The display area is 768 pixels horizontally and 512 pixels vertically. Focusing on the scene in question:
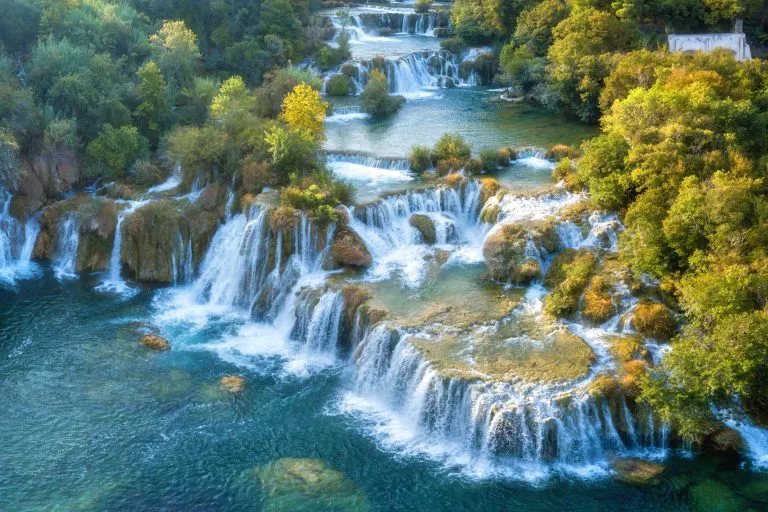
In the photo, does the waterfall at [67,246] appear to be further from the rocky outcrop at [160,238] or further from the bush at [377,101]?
the bush at [377,101]

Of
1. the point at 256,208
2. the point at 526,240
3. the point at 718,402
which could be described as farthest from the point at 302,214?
the point at 718,402

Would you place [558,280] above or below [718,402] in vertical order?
above

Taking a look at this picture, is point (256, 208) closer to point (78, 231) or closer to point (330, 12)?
point (78, 231)

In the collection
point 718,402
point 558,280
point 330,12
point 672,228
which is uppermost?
point 330,12

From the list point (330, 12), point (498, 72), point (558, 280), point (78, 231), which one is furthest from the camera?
point (330, 12)

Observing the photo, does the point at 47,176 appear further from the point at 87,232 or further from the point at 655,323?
the point at 655,323

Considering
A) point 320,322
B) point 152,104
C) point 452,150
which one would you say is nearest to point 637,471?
point 320,322

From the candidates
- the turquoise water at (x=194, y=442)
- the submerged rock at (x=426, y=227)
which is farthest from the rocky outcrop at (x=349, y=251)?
the turquoise water at (x=194, y=442)

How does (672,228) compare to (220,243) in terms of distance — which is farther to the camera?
(220,243)
